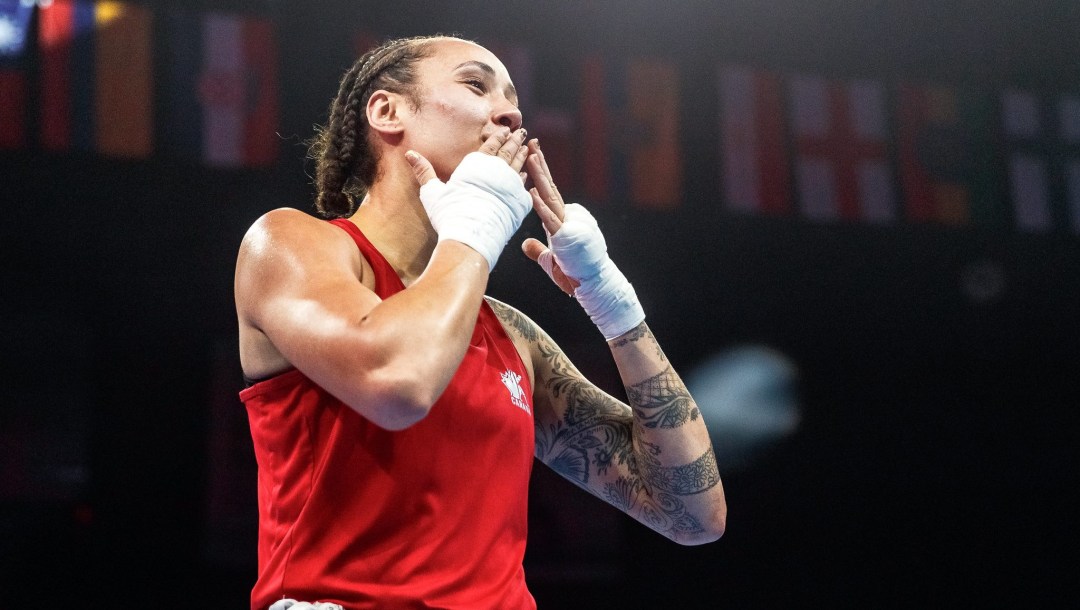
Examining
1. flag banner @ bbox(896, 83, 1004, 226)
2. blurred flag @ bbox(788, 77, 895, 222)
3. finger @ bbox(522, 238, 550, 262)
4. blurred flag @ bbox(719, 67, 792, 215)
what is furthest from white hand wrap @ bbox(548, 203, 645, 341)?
flag banner @ bbox(896, 83, 1004, 226)

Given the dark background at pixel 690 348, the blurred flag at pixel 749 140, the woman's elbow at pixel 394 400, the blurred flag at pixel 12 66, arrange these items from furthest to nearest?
the blurred flag at pixel 749 140, the dark background at pixel 690 348, the blurred flag at pixel 12 66, the woman's elbow at pixel 394 400

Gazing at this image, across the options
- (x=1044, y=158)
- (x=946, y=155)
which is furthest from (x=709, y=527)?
(x=1044, y=158)

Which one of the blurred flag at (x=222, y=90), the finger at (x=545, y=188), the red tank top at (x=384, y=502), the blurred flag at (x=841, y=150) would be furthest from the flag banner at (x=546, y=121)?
the red tank top at (x=384, y=502)

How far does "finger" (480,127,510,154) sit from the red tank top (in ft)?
0.85

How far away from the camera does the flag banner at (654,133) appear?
462 cm

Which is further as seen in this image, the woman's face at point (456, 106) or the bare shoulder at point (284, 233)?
the woman's face at point (456, 106)

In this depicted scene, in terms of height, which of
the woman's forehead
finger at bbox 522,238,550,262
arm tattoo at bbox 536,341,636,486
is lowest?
arm tattoo at bbox 536,341,636,486

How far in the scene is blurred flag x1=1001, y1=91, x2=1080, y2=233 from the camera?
4.99 m

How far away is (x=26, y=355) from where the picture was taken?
12.7ft

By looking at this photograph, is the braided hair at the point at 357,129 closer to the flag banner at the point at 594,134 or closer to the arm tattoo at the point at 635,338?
the arm tattoo at the point at 635,338

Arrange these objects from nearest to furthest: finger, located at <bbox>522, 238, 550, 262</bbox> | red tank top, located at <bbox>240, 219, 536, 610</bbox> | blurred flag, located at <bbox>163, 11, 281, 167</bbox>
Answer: red tank top, located at <bbox>240, 219, 536, 610</bbox>, finger, located at <bbox>522, 238, 550, 262</bbox>, blurred flag, located at <bbox>163, 11, 281, 167</bbox>

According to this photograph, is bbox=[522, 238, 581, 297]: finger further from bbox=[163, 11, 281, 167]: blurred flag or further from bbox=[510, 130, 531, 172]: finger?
bbox=[163, 11, 281, 167]: blurred flag

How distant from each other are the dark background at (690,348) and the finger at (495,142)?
280 centimetres

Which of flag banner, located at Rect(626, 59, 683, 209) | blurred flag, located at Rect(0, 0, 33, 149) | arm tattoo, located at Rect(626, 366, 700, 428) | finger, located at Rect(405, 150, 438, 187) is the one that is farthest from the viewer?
flag banner, located at Rect(626, 59, 683, 209)
